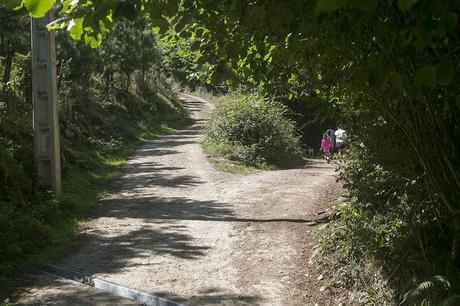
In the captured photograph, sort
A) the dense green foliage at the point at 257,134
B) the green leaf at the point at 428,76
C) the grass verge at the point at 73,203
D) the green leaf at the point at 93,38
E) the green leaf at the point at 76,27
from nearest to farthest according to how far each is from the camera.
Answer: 1. the green leaf at the point at 428,76
2. the green leaf at the point at 76,27
3. the green leaf at the point at 93,38
4. the grass verge at the point at 73,203
5. the dense green foliage at the point at 257,134

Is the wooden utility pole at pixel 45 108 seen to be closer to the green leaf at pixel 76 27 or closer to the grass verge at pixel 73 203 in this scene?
the grass verge at pixel 73 203

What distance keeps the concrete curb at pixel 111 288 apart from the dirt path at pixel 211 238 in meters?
0.18

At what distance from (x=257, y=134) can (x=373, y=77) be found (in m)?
16.9

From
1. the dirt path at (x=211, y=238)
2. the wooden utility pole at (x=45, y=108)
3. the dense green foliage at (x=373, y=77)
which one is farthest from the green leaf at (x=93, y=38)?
the wooden utility pole at (x=45, y=108)

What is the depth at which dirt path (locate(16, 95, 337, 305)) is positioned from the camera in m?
6.45

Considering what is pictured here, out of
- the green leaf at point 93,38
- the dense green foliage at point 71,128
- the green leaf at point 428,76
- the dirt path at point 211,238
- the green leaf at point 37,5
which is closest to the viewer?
the green leaf at point 428,76

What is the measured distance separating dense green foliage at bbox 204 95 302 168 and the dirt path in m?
4.52

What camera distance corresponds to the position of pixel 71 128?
19000mm

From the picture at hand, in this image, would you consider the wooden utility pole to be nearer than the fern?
No

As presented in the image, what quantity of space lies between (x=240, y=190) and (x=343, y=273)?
282 inches

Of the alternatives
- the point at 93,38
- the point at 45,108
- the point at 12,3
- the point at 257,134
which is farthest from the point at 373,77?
the point at 257,134

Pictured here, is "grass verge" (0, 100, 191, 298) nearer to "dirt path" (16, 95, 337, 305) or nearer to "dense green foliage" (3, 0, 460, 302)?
"dirt path" (16, 95, 337, 305)

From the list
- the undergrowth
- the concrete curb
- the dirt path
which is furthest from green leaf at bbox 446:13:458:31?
the undergrowth

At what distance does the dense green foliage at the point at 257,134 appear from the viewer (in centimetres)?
2017
